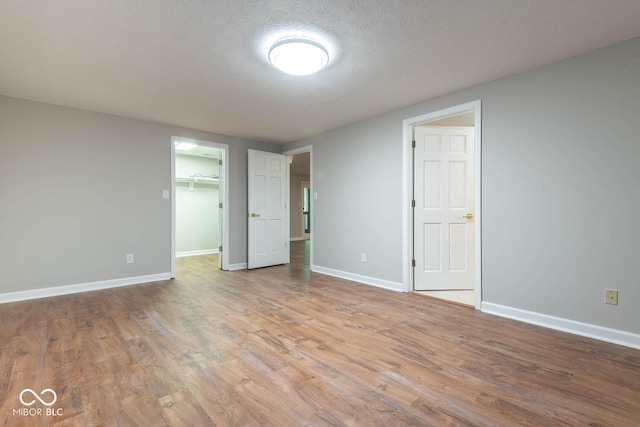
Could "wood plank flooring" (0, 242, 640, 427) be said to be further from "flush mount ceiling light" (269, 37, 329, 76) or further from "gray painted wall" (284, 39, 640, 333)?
"flush mount ceiling light" (269, 37, 329, 76)

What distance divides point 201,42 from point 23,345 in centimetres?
269

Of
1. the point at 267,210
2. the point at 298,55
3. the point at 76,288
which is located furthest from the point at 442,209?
the point at 76,288

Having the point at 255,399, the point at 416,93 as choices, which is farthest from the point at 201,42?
the point at 255,399

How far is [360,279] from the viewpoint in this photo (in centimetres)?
414

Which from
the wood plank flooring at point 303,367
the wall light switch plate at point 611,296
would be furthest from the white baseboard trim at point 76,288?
the wall light switch plate at point 611,296

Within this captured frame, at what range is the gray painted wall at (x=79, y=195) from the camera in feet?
10.7

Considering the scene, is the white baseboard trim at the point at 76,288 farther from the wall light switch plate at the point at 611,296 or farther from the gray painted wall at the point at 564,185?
the wall light switch plate at the point at 611,296

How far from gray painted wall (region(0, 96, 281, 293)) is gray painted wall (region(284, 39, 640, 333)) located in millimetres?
3971

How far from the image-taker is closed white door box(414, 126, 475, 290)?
360 cm

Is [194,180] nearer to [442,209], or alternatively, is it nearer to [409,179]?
[409,179]

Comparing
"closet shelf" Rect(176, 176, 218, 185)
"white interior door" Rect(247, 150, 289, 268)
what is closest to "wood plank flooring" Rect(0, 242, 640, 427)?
"white interior door" Rect(247, 150, 289, 268)

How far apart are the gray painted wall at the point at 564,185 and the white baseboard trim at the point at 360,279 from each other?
1070 millimetres

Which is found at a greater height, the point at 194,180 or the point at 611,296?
the point at 194,180

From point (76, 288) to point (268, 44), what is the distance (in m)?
3.77
